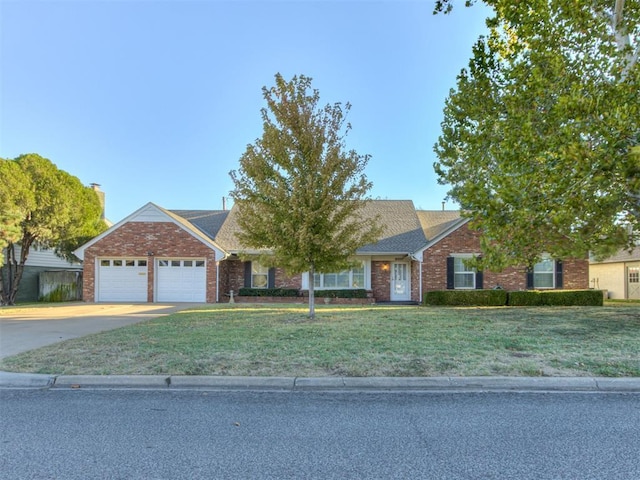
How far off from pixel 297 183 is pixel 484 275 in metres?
11.7

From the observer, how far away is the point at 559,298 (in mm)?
17422

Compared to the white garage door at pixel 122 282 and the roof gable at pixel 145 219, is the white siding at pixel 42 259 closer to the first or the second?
the roof gable at pixel 145 219

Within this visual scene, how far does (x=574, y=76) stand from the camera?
9703mm

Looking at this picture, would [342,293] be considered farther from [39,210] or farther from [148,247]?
[39,210]

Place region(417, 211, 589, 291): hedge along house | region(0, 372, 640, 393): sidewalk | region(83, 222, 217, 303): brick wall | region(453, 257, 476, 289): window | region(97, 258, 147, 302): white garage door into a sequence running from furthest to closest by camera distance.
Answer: region(97, 258, 147, 302): white garage door < region(83, 222, 217, 303): brick wall < region(453, 257, 476, 289): window < region(417, 211, 589, 291): hedge along house < region(0, 372, 640, 393): sidewalk

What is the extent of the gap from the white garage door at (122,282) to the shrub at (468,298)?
12837 mm

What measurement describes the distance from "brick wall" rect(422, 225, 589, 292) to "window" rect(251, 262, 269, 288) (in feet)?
24.4

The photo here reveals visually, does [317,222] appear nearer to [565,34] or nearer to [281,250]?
[281,250]

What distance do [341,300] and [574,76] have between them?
12.7m

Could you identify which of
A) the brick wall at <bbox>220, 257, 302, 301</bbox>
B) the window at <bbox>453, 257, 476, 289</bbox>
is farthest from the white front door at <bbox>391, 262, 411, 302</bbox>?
the brick wall at <bbox>220, 257, 302, 301</bbox>

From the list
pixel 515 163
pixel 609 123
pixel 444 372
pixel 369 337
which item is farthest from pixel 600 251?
pixel 444 372

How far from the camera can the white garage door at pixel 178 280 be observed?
19.7 metres

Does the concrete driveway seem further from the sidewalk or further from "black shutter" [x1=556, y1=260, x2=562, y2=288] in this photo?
"black shutter" [x1=556, y1=260, x2=562, y2=288]

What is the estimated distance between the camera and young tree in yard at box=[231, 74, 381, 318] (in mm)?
10898
